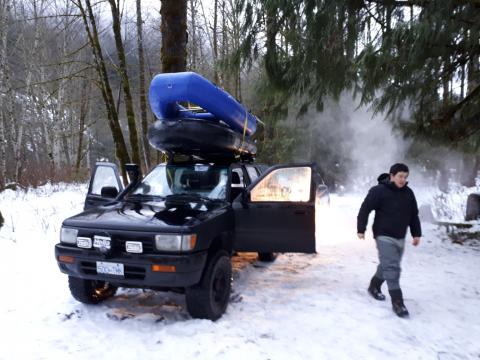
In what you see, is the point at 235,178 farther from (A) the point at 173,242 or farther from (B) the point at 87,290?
(B) the point at 87,290

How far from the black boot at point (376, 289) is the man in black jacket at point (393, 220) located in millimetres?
222

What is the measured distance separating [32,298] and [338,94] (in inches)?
230

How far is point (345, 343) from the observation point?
377cm

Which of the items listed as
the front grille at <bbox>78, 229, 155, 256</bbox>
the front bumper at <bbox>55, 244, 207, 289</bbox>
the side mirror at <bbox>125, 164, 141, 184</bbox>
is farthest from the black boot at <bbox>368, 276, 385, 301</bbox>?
the side mirror at <bbox>125, 164, 141, 184</bbox>

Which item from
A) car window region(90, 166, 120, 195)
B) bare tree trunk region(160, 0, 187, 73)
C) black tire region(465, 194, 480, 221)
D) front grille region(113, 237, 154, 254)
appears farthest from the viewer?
black tire region(465, 194, 480, 221)

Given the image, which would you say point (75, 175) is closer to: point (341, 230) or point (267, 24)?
point (341, 230)

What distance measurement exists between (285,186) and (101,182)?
2777mm

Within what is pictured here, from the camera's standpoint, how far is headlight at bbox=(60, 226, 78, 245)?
4.14 meters

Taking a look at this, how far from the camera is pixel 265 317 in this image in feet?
14.4

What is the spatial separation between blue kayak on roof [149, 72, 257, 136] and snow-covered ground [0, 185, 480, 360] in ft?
8.19

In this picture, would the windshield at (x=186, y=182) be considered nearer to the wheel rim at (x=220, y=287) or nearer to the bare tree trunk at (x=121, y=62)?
the wheel rim at (x=220, y=287)

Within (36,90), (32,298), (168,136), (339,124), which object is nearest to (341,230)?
(168,136)

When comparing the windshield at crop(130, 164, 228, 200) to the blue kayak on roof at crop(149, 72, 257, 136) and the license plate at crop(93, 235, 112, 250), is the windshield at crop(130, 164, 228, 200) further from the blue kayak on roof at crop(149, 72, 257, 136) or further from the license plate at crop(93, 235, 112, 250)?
the license plate at crop(93, 235, 112, 250)

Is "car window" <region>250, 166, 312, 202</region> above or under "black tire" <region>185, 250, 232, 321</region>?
above
